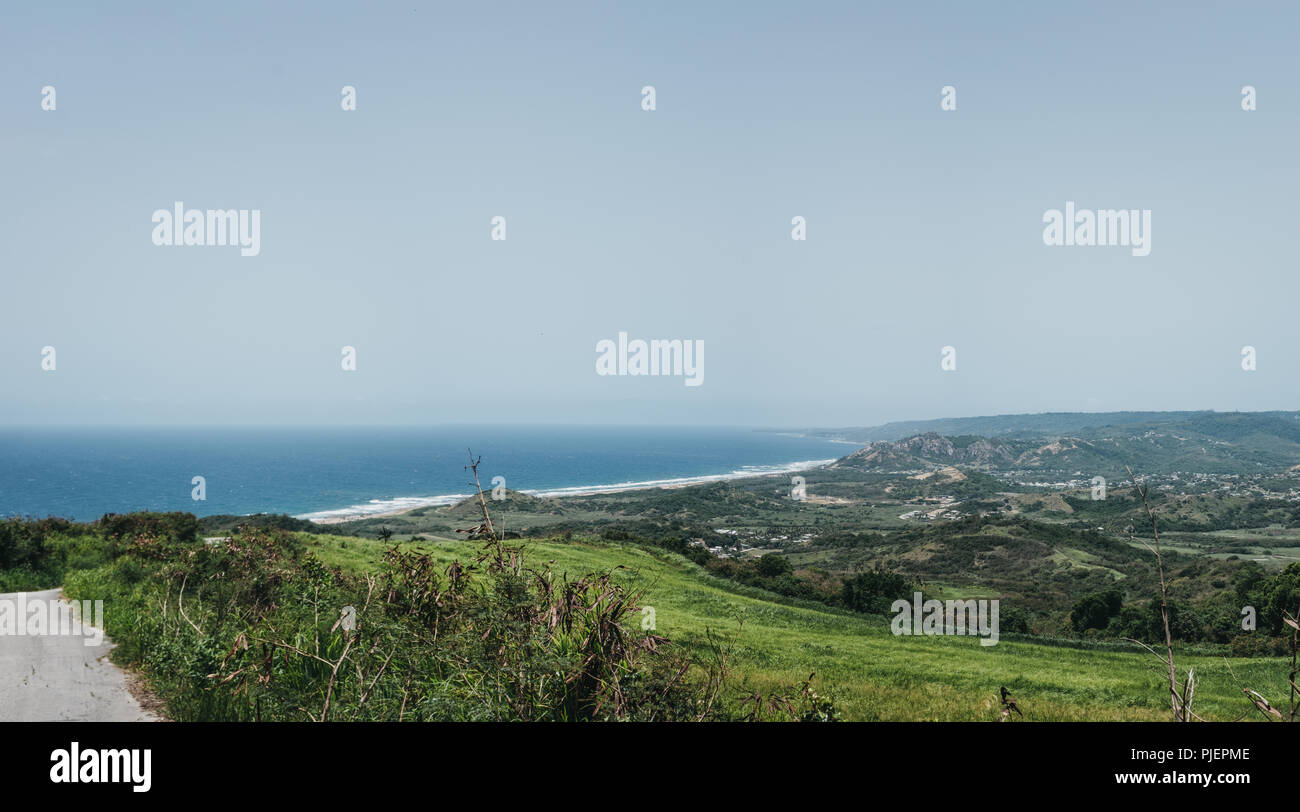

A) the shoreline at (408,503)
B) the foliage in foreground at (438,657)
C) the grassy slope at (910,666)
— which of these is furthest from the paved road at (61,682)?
the shoreline at (408,503)

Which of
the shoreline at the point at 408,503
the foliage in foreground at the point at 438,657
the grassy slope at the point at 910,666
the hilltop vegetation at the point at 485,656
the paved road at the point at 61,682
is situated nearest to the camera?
the foliage in foreground at the point at 438,657

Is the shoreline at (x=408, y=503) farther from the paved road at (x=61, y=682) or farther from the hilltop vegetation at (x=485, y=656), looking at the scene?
the paved road at (x=61, y=682)

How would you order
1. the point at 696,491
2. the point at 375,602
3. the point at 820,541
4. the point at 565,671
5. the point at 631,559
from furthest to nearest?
the point at 696,491, the point at 820,541, the point at 631,559, the point at 375,602, the point at 565,671

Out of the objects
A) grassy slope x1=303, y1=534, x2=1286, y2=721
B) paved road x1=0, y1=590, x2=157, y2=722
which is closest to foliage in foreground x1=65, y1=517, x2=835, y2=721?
paved road x1=0, y1=590, x2=157, y2=722

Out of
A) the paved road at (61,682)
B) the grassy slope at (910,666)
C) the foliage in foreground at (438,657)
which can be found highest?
the foliage in foreground at (438,657)
